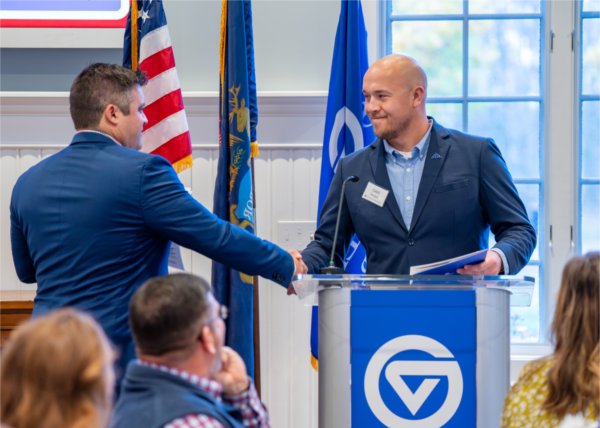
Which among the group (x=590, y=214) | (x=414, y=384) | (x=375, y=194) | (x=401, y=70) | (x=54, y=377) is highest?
(x=401, y=70)

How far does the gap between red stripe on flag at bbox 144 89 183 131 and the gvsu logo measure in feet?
6.25

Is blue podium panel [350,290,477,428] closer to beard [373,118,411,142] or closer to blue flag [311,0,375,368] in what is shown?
beard [373,118,411,142]

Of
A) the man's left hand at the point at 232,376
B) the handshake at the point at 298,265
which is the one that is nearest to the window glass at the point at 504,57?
the handshake at the point at 298,265

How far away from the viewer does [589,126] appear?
4430 millimetres

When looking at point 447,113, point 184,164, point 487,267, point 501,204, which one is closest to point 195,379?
point 487,267

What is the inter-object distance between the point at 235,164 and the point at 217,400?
208cm

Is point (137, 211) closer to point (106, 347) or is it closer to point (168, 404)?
point (168, 404)

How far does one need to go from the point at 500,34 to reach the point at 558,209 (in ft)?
3.06

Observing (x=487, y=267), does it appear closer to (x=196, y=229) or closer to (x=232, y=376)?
(x=196, y=229)

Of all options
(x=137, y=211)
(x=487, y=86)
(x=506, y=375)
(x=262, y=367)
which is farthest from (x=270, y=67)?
(x=506, y=375)

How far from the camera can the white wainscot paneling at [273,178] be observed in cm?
420

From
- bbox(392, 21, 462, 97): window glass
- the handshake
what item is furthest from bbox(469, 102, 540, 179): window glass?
the handshake

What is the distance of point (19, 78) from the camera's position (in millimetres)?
4348

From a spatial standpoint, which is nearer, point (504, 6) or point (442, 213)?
point (442, 213)
